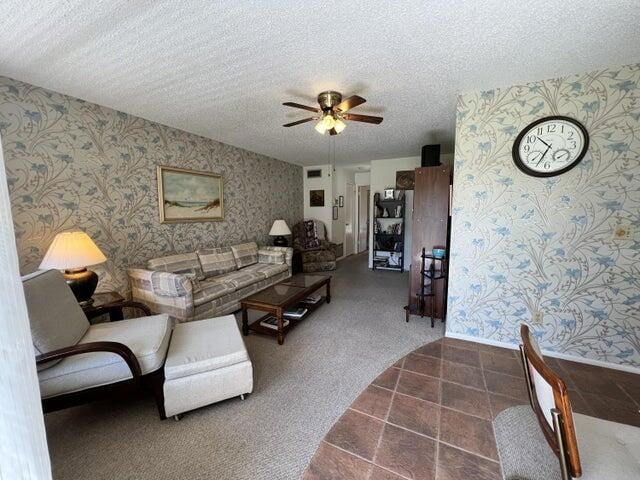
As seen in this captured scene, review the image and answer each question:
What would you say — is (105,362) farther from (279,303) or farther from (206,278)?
(206,278)

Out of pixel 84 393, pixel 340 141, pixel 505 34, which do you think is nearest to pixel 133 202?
pixel 84 393

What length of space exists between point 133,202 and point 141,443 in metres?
2.34

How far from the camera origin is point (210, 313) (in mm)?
2854

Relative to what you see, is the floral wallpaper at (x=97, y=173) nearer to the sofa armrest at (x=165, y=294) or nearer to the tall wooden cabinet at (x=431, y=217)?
the sofa armrest at (x=165, y=294)

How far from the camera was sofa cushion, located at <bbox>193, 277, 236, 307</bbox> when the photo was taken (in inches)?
108

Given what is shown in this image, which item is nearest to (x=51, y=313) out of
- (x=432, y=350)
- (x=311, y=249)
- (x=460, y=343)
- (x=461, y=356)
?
(x=432, y=350)

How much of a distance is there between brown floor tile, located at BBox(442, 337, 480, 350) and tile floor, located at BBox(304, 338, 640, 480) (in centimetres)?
7

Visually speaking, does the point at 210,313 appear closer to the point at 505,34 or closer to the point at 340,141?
the point at 340,141

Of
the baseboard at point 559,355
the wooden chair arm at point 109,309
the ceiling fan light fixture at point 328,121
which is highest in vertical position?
the ceiling fan light fixture at point 328,121

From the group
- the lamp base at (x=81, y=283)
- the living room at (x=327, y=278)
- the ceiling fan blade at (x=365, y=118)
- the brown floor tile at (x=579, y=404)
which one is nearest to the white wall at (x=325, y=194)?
the living room at (x=327, y=278)

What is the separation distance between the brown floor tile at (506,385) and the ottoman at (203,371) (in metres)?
1.73

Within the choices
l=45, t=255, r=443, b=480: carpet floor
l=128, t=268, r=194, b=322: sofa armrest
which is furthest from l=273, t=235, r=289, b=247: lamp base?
l=45, t=255, r=443, b=480: carpet floor

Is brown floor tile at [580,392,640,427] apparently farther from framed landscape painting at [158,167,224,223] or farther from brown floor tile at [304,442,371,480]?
framed landscape painting at [158,167,224,223]

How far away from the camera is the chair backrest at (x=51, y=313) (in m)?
1.40
